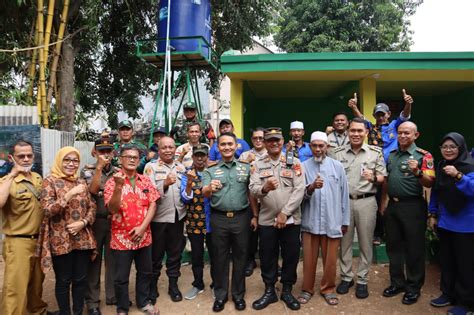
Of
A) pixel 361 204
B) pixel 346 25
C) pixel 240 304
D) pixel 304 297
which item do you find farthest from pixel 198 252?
pixel 346 25

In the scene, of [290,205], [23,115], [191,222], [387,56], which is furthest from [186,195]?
[387,56]

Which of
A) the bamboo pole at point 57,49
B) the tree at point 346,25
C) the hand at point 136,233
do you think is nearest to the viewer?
the hand at point 136,233

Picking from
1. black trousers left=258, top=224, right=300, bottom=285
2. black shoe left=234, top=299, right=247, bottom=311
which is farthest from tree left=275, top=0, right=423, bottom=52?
black shoe left=234, top=299, right=247, bottom=311

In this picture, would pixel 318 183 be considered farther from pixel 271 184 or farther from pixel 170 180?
pixel 170 180

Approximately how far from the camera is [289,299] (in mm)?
3912

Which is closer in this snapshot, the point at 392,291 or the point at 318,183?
the point at 318,183

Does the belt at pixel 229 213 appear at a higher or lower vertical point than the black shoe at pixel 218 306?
higher

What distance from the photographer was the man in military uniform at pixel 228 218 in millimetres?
3785

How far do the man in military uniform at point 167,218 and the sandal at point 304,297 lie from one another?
4.31 ft

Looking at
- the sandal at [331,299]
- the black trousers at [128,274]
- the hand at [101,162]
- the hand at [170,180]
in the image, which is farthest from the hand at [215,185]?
the sandal at [331,299]

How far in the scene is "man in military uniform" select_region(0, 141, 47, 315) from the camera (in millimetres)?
3354

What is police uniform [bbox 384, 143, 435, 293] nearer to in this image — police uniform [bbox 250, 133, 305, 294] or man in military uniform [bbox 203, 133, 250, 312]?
police uniform [bbox 250, 133, 305, 294]

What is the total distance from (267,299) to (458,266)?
1914mm

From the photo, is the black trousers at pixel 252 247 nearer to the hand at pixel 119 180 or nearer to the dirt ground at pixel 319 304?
the dirt ground at pixel 319 304
